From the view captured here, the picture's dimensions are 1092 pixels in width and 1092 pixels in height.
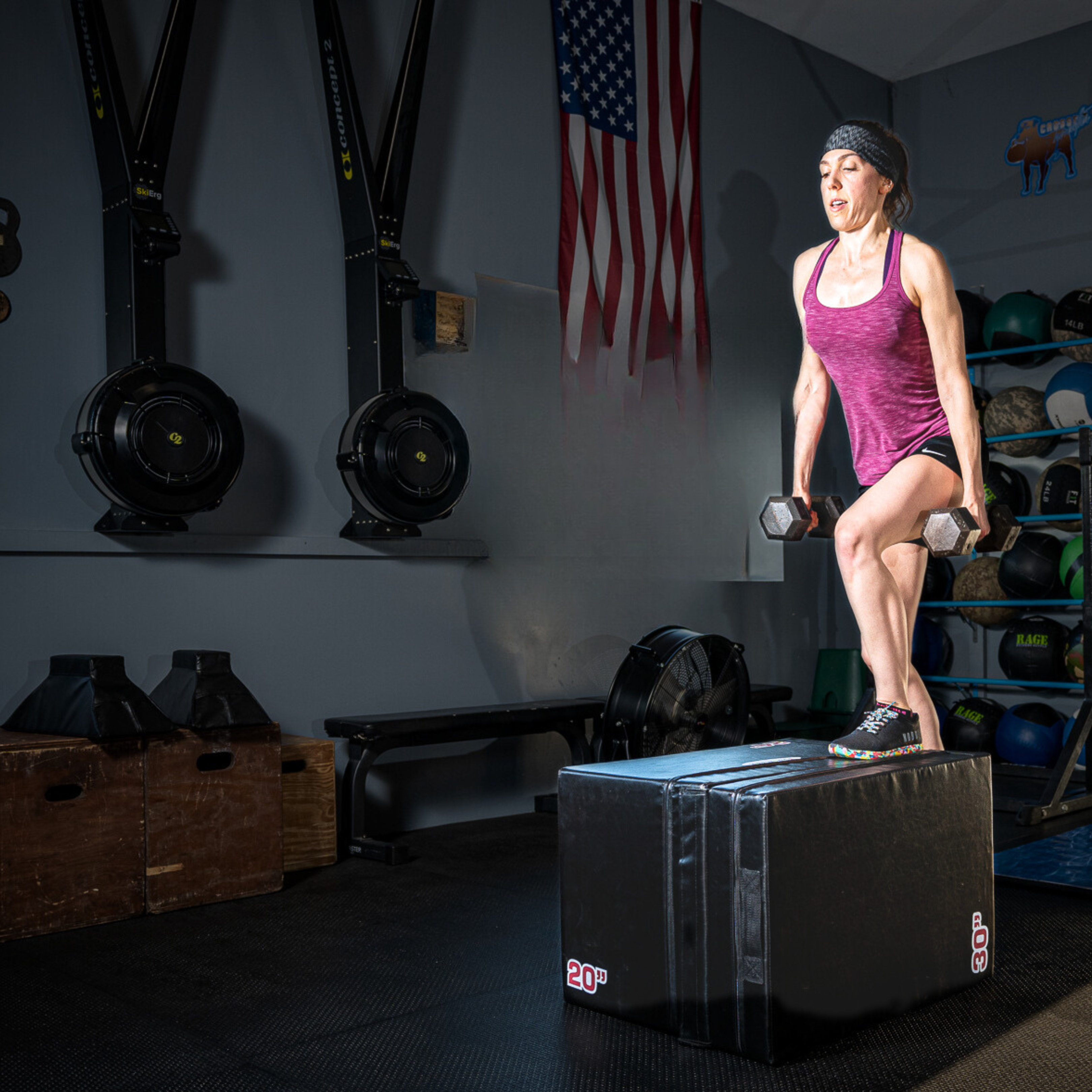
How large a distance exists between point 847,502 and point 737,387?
1.04 metres

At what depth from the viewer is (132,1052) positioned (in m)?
2.13

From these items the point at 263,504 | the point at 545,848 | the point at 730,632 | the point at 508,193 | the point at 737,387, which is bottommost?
the point at 545,848

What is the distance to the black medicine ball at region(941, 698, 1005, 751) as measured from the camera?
17.9 ft

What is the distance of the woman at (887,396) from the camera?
2213 millimetres

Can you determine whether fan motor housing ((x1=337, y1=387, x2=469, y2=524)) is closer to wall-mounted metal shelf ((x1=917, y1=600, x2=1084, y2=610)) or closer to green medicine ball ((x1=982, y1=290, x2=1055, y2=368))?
wall-mounted metal shelf ((x1=917, y1=600, x2=1084, y2=610))

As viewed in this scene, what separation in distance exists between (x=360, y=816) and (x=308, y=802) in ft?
0.78

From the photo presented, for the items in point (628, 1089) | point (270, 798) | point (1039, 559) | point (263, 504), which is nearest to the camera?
point (628, 1089)

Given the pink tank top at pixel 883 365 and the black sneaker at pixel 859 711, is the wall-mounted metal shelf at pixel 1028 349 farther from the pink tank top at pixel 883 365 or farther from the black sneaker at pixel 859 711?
the pink tank top at pixel 883 365

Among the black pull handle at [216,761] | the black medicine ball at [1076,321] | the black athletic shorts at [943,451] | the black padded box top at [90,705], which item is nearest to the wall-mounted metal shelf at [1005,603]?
the black medicine ball at [1076,321]

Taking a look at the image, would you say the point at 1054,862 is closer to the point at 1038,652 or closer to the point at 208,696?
the point at 1038,652

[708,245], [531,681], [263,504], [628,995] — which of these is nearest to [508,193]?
[708,245]

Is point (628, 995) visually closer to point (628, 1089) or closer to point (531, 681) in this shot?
point (628, 1089)

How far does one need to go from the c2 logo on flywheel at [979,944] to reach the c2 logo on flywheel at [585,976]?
805mm

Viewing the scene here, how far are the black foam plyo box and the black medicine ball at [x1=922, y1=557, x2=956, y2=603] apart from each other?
3.45 m
